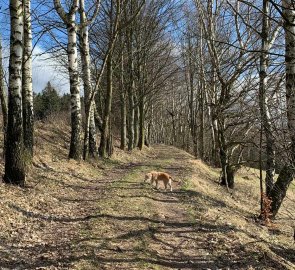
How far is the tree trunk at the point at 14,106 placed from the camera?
904 centimetres

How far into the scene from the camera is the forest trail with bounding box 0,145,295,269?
5953 millimetres

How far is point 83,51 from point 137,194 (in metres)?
8.43

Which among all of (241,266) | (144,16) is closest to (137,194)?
(241,266)

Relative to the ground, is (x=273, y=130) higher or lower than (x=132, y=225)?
higher

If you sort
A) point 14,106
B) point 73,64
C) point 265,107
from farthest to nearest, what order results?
point 73,64 → point 14,106 → point 265,107

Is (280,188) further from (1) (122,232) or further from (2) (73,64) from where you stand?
(2) (73,64)

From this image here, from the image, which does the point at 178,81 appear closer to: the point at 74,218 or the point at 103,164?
the point at 103,164

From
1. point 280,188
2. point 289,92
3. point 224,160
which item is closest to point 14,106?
point 289,92

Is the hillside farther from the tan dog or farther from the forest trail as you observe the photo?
the tan dog

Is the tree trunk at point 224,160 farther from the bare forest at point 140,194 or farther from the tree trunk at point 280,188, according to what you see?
the tree trunk at point 280,188

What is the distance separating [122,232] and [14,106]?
13.2 ft

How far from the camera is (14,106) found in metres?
9.08

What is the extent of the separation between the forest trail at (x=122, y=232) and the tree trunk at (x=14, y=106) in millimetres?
539

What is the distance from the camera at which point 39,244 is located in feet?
20.9
